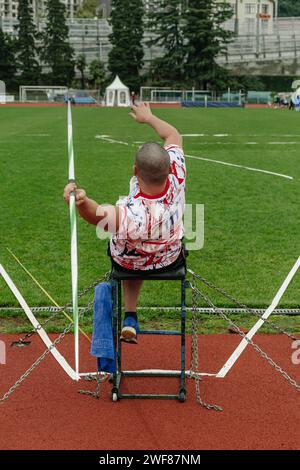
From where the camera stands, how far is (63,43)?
92.0m

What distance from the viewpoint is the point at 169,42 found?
88375 millimetres

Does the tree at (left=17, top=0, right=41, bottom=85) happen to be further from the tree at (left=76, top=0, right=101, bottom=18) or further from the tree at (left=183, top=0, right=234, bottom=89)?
the tree at (left=76, top=0, right=101, bottom=18)

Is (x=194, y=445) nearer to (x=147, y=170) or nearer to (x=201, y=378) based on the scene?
(x=201, y=378)

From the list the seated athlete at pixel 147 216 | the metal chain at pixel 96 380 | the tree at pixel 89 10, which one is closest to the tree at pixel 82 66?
the tree at pixel 89 10

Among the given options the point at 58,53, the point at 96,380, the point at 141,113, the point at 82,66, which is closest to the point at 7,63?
the point at 58,53

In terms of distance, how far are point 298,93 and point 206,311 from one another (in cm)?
5399

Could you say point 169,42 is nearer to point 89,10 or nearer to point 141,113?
point 89,10

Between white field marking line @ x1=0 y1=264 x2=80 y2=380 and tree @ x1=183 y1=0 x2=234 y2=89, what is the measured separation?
3130 inches

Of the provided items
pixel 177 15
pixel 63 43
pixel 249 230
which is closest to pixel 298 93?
pixel 177 15

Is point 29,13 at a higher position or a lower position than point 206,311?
higher

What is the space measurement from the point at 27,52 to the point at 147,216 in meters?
89.0

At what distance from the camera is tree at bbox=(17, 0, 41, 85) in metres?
88.1
